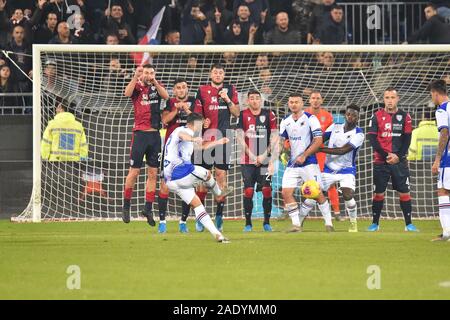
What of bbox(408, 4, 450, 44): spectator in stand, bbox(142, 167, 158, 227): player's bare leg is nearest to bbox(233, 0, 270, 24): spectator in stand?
bbox(408, 4, 450, 44): spectator in stand

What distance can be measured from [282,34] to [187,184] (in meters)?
8.07

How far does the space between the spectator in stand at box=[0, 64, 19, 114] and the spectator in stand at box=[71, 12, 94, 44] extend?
151cm

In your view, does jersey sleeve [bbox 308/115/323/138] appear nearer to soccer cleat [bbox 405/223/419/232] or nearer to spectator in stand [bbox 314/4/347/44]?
soccer cleat [bbox 405/223/419/232]

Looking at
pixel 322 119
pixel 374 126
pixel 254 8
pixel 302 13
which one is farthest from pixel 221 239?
pixel 302 13

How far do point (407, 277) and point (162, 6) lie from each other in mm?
13398

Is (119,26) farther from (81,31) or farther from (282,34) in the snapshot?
(282,34)

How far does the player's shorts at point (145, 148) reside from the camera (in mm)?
17359

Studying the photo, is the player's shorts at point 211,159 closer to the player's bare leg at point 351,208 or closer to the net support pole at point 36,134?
the player's bare leg at point 351,208

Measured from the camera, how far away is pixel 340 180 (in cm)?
1766

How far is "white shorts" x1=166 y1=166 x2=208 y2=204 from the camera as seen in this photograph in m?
14.8

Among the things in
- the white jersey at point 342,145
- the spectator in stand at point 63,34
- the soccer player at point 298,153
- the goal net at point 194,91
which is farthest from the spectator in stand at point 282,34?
the soccer player at point 298,153
